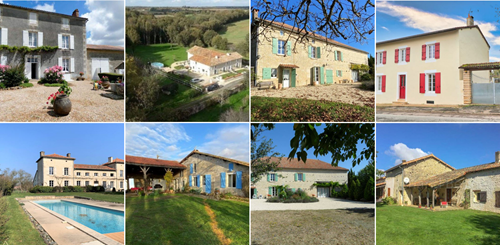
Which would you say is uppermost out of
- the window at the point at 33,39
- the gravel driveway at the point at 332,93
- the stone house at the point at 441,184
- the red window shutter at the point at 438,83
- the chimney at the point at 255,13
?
the chimney at the point at 255,13

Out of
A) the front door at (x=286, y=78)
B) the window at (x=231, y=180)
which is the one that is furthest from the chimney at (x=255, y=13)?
the window at (x=231, y=180)

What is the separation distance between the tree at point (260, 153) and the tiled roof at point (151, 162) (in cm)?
121

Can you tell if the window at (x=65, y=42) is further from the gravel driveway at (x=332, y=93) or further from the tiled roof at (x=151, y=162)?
the gravel driveway at (x=332, y=93)

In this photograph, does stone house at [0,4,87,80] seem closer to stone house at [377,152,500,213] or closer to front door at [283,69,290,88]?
front door at [283,69,290,88]

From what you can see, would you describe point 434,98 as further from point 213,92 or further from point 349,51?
point 213,92

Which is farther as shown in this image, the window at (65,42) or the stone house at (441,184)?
the window at (65,42)

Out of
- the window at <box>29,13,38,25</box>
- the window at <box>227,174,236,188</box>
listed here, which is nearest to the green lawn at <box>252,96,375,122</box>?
the window at <box>227,174,236,188</box>

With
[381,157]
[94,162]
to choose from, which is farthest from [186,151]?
[381,157]

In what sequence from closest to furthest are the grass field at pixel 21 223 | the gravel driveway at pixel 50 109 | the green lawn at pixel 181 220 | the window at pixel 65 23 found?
the grass field at pixel 21 223, the gravel driveway at pixel 50 109, the green lawn at pixel 181 220, the window at pixel 65 23

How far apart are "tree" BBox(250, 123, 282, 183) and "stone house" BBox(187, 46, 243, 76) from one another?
107cm

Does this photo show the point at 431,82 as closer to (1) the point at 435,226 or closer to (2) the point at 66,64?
(1) the point at 435,226

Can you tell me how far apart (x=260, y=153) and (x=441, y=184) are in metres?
2.94

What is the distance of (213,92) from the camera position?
15.8 feet

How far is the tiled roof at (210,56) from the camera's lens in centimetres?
486
